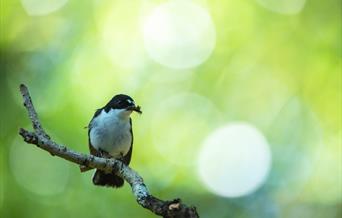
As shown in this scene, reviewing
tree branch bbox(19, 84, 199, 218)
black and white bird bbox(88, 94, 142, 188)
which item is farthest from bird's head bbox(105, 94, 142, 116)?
tree branch bbox(19, 84, 199, 218)

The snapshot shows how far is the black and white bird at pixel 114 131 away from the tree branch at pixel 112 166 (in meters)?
2.33

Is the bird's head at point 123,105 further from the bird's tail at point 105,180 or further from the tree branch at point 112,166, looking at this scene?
the tree branch at point 112,166

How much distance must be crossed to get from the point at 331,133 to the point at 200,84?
3.07 meters

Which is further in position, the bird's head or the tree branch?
the bird's head

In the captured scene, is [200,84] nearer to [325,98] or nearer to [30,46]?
[325,98]

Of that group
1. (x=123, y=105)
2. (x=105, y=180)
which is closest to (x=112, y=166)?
(x=105, y=180)

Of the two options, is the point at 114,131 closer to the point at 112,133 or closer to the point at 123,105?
the point at 112,133

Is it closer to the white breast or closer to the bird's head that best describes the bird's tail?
the white breast

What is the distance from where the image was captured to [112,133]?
7.14 m

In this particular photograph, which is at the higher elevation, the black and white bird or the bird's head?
the bird's head

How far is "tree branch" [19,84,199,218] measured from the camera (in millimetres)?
3439

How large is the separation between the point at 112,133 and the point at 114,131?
4 centimetres

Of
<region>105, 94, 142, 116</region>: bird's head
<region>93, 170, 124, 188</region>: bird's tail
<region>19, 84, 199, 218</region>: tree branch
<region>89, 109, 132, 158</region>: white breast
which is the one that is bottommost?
<region>19, 84, 199, 218</region>: tree branch

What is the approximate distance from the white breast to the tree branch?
92.3 inches
